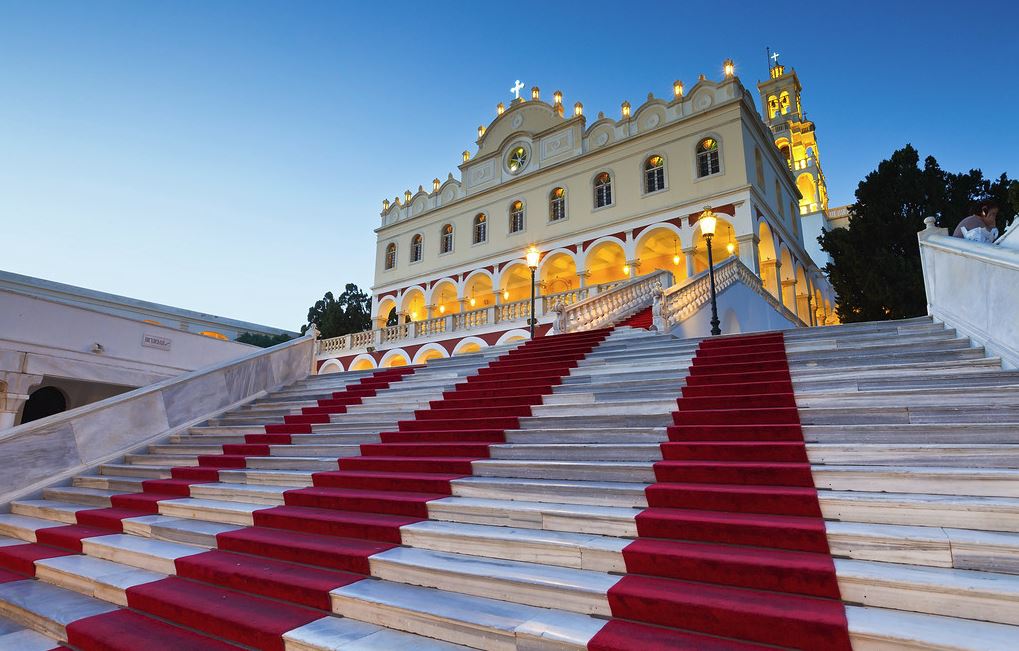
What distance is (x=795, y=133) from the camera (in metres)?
49.6

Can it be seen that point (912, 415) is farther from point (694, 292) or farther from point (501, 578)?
point (694, 292)

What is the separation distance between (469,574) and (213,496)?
10.9 ft

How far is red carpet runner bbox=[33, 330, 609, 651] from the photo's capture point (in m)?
2.78

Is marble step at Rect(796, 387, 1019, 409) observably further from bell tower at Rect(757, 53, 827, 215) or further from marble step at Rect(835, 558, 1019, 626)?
bell tower at Rect(757, 53, 827, 215)

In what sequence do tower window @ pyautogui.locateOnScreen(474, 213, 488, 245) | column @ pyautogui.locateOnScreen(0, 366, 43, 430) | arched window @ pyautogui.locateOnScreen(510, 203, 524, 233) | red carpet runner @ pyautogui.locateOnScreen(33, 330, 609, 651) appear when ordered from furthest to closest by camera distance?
tower window @ pyautogui.locateOnScreen(474, 213, 488, 245) → arched window @ pyautogui.locateOnScreen(510, 203, 524, 233) → column @ pyautogui.locateOnScreen(0, 366, 43, 430) → red carpet runner @ pyautogui.locateOnScreen(33, 330, 609, 651)

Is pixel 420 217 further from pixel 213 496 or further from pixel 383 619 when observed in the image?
pixel 383 619

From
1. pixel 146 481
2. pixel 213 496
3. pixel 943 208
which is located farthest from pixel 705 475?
pixel 943 208

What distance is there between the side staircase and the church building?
13.5 metres

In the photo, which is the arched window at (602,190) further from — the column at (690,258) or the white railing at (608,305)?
the white railing at (608,305)

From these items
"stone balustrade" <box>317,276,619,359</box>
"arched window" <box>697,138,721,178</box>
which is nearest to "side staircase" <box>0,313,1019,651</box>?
"stone balustrade" <box>317,276,619,359</box>

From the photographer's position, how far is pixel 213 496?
480 centimetres

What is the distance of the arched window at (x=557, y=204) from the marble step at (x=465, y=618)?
23.9m

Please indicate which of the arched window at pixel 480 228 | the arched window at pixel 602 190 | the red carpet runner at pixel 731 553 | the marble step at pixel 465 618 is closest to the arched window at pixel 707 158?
the arched window at pixel 602 190

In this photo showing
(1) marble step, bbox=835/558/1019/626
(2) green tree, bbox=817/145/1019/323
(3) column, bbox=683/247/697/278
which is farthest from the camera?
(3) column, bbox=683/247/697/278
